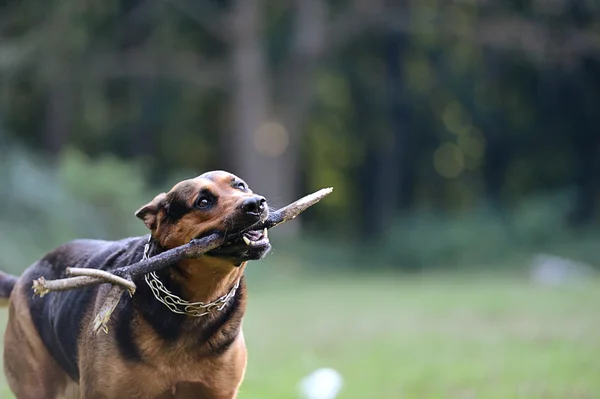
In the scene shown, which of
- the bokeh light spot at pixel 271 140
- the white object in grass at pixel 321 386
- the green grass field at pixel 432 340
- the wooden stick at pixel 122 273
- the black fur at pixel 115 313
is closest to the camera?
the wooden stick at pixel 122 273

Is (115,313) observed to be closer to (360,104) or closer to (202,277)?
(202,277)

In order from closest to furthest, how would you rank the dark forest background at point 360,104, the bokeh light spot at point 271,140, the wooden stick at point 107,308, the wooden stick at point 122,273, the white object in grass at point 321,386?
the wooden stick at point 122,273 < the wooden stick at point 107,308 < the white object in grass at point 321,386 < the dark forest background at point 360,104 < the bokeh light spot at point 271,140

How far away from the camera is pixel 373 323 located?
46.2 feet

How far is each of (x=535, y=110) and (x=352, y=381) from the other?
894 inches

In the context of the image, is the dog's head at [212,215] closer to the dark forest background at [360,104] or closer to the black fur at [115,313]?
the black fur at [115,313]

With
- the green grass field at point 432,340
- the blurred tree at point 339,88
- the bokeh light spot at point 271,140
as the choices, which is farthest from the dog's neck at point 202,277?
the bokeh light spot at point 271,140

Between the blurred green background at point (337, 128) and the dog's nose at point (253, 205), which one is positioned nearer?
the dog's nose at point (253, 205)

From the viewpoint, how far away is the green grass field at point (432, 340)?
8781 millimetres

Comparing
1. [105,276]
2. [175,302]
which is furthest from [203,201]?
[105,276]

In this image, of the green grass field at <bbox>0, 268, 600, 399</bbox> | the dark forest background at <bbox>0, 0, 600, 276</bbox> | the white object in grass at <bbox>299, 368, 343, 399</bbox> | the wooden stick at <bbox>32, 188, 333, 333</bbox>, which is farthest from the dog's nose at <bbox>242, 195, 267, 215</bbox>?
the dark forest background at <bbox>0, 0, 600, 276</bbox>

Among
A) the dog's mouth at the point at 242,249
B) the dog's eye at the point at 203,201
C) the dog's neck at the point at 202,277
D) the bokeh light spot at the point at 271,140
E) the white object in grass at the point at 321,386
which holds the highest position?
the bokeh light spot at the point at 271,140

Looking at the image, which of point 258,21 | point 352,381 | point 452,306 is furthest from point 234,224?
point 258,21

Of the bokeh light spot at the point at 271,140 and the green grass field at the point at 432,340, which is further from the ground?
the bokeh light spot at the point at 271,140

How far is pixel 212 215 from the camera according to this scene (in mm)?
5414
